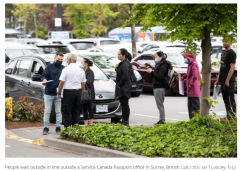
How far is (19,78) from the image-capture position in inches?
456

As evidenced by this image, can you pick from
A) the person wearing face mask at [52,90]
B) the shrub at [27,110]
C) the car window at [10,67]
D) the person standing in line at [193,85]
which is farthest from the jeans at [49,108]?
the car window at [10,67]

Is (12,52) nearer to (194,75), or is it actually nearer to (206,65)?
(194,75)

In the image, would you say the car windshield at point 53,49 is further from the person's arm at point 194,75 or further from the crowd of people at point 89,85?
the person's arm at point 194,75

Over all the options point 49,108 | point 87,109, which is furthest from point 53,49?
point 49,108

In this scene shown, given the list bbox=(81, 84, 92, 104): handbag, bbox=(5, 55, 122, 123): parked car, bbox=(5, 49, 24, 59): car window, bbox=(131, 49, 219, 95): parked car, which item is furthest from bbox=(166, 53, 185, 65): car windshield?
bbox=(81, 84, 92, 104): handbag

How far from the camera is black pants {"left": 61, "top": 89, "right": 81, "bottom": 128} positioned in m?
8.45

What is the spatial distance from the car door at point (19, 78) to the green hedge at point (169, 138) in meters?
3.63

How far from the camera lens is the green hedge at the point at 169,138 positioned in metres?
6.32

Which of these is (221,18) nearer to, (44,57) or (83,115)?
(83,115)

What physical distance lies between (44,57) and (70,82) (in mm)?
2902

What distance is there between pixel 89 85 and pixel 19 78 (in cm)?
302

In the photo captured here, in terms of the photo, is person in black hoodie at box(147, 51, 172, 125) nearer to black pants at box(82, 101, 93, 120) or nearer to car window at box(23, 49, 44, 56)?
black pants at box(82, 101, 93, 120)

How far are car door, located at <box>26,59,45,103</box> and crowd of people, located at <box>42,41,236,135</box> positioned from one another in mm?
1196

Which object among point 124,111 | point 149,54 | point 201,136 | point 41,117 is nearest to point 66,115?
point 124,111
